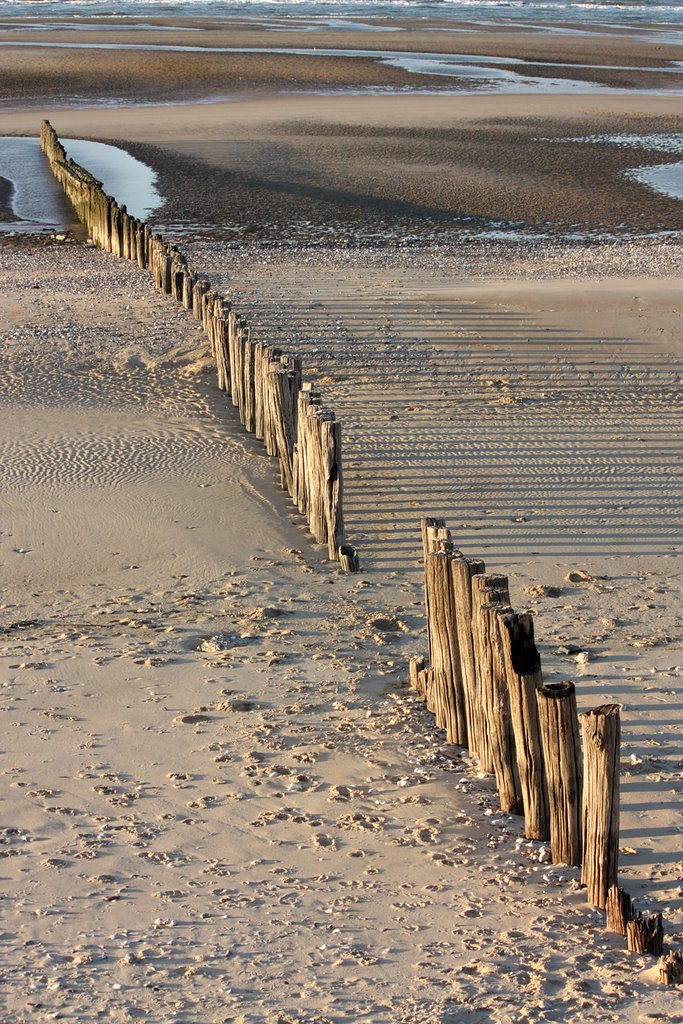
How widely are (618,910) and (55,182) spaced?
24128 mm

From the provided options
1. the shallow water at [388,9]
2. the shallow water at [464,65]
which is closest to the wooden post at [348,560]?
the shallow water at [464,65]

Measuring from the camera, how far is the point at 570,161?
85.6 feet

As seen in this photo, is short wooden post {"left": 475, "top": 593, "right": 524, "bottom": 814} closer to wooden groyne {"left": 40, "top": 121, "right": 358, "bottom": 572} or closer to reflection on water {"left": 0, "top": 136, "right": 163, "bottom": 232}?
wooden groyne {"left": 40, "top": 121, "right": 358, "bottom": 572}

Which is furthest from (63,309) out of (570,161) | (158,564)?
(570,161)

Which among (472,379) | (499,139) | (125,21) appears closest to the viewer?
(472,379)

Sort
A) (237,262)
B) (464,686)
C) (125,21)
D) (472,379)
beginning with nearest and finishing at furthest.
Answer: (464,686) → (472,379) → (237,262) → (125,21)

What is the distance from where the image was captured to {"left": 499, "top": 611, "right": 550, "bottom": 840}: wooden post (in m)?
4.95

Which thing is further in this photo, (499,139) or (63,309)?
(499,139)

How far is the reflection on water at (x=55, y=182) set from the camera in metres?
22.2

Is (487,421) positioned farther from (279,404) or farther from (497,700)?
(497,700)

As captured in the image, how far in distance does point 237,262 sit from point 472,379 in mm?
6861

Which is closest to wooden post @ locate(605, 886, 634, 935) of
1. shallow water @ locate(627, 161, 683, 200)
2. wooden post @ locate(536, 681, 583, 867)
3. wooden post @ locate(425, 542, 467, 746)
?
wooden post @ locate(536, 681, 583, 867)

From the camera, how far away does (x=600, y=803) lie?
4543 mm

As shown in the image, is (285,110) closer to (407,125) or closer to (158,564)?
(407,125)
